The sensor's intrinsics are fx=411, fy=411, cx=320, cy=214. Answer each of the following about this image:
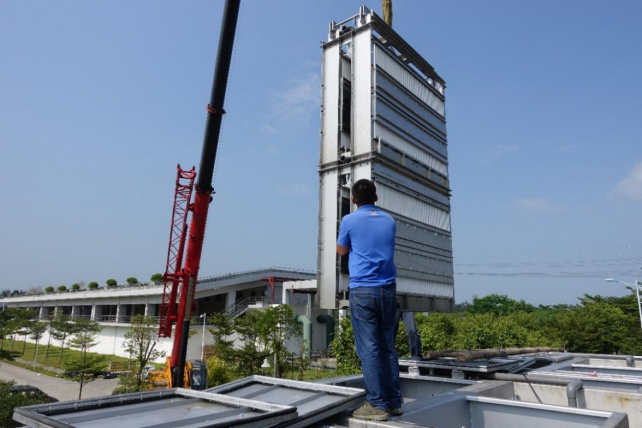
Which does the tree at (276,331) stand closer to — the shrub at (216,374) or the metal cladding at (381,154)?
the shrub at (216,374)

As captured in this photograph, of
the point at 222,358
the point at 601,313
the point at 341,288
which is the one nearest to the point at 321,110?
the point at 341,288

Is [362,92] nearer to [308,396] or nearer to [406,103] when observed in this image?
[406,103]

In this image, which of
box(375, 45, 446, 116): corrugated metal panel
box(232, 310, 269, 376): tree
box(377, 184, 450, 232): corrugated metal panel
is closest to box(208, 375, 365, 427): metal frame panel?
box(377, 184, 450, 232): corrugated metal panel

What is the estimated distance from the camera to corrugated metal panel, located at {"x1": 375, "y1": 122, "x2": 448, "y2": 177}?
8039 mm

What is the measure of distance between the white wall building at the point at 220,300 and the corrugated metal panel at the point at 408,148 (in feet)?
69.4

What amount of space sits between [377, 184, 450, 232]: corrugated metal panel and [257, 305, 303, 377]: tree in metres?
13.1

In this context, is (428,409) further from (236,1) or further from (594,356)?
(236,1)

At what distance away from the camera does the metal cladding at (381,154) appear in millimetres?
7621

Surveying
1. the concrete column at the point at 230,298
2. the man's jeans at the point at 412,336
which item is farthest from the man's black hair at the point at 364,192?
the concrete column at the point at 230,298

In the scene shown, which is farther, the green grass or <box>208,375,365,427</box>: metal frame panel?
the green grass

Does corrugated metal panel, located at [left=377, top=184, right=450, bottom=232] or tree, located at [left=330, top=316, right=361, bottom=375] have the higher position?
corrugated metal panel, located at [left=377, top=184, right=450, bottom=232]

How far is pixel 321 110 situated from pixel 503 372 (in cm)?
563

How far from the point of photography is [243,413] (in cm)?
296

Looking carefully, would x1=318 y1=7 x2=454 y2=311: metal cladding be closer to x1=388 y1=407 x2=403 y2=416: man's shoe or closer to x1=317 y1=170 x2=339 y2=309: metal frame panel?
x1=317 y1=170 x2=339 y2=309: metal frame panel
